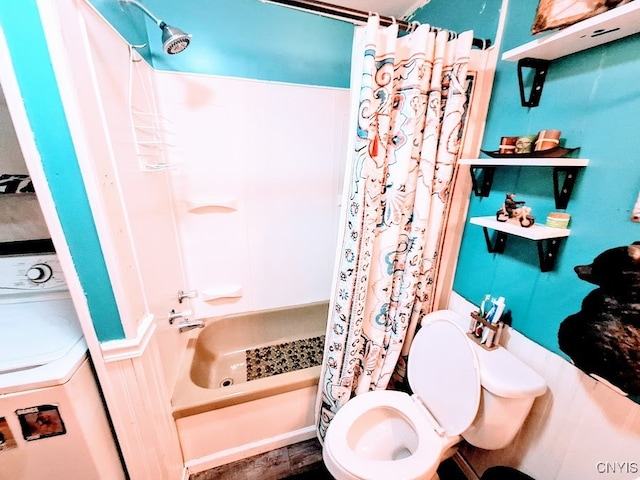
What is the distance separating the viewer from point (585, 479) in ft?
2.67

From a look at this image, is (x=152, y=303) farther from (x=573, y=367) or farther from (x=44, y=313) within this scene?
(x=573, y=367)

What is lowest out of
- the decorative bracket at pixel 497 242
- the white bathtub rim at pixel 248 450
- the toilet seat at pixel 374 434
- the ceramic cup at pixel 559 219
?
the white bathtub rim at pixel 248 450

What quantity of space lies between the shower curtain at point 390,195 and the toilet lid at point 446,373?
0.33 ft

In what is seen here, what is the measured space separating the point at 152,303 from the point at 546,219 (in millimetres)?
1498

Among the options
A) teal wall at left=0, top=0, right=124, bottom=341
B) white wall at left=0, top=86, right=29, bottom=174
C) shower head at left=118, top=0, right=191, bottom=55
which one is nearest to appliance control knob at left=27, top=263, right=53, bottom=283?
white wall at left=0, top=86, right=29, bottom=174

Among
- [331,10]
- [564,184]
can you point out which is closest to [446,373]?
[564,184]

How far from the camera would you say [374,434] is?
3.82ft

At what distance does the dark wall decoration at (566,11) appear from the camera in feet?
2.03

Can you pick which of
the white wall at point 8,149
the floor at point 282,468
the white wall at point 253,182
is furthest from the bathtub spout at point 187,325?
the white wall at point 8,149

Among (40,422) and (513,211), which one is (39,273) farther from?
(513,211)

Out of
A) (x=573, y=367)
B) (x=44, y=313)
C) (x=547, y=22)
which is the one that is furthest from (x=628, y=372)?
(x=44, y=313)

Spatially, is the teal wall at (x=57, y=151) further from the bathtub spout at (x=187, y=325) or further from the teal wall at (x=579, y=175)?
the teal wall at (x=579, y=175)

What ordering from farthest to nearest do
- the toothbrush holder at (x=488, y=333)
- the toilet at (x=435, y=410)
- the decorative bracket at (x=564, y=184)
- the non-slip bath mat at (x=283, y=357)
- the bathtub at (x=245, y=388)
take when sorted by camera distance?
the non-slip bath mat at (x=283, y=357), the bathtub at (x=245, y=388), the toothbrush holder at (x=488, y=333), the toilet at (x=435, y=410), the decorative bracket at (x=564, y=184)

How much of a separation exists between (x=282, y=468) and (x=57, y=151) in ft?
5.37
